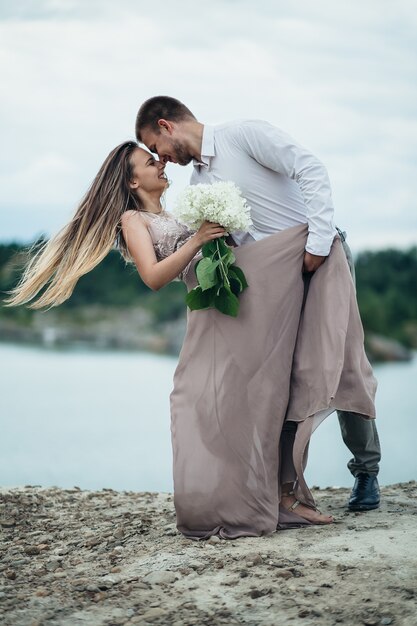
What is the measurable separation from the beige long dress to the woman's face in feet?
2.44

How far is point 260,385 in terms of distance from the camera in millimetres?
4863

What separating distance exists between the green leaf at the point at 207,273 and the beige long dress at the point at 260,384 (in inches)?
9.1

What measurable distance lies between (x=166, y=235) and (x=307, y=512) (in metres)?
1.66

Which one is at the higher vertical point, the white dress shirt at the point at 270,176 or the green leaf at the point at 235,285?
the white dress shirt at the point at 270,176

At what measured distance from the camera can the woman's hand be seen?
187 inches

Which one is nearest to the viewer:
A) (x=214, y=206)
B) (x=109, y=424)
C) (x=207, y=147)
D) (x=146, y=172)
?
(x=214, y=206)

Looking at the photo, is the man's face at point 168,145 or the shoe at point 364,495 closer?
the man's face at point 168,145

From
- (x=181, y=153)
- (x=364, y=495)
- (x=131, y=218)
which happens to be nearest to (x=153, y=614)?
(x=364, y=495)

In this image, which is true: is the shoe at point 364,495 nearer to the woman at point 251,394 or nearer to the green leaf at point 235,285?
the woman at point 251,394

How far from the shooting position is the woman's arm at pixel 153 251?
15.6 feet

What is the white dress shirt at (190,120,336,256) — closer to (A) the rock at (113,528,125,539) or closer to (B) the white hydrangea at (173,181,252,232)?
(B) the white hydrangea at (173,181,252,232)

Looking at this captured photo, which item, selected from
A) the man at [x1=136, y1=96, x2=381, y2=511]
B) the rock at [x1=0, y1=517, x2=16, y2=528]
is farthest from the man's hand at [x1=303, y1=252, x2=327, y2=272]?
the rock at [x1=0, y1=517, x2=16, y2=528]

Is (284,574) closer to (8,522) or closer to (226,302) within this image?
(226,302)

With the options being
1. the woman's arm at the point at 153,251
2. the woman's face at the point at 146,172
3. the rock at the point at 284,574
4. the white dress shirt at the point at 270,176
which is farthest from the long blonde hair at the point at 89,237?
the rock at the point at 284,574
